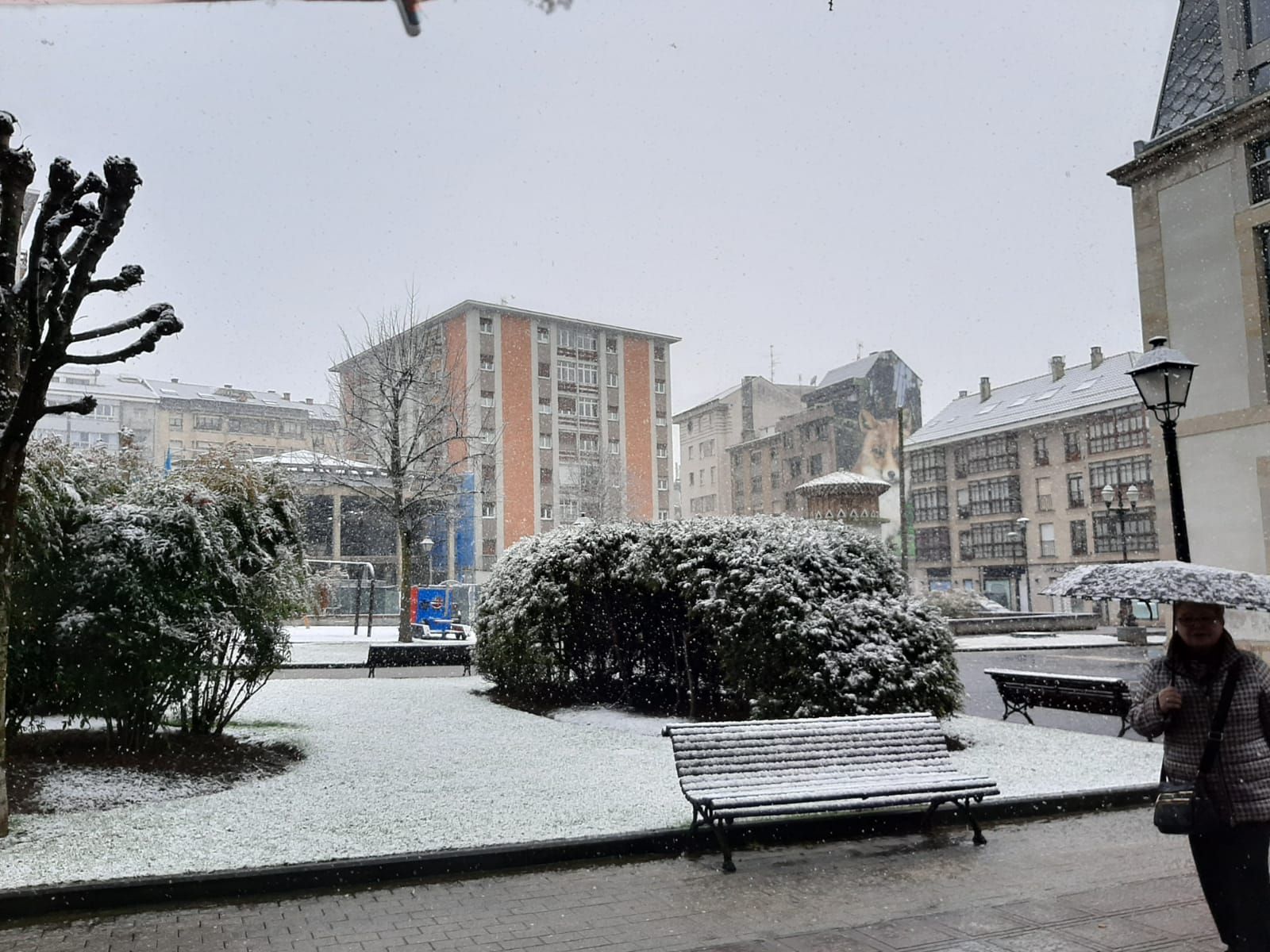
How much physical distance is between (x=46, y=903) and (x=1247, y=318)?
943 inches

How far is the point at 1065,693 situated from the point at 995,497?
58957mm

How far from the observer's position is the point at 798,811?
655 centimetres

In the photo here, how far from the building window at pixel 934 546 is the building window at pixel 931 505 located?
858 mm

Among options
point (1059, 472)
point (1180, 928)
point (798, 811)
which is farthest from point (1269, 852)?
point (1059, 472)

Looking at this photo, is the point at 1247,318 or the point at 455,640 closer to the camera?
the point at 1247,318

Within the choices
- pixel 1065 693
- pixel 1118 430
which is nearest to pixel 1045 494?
pixel 1118 430

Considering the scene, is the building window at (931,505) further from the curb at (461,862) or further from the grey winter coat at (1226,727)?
the grey winter coat at (1226,727)

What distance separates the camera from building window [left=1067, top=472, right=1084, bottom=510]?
61.7 metres

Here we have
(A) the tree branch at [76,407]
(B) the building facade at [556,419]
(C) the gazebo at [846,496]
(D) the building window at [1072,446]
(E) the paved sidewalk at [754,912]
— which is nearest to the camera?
(E) the paved sidewalk at [754,912]

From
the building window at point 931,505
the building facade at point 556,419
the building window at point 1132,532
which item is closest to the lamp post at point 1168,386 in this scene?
the building window at point 1132,532

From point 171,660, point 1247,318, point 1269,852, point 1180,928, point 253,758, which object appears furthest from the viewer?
point 1247,318

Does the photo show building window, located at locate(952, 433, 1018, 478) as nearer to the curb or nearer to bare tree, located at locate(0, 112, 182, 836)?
the curb

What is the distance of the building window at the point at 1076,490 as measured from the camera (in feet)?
202

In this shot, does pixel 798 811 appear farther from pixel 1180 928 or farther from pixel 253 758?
pixel 253 758
